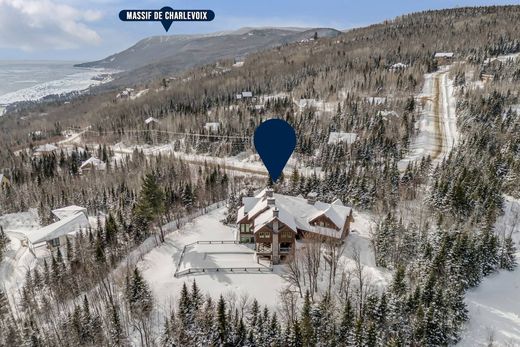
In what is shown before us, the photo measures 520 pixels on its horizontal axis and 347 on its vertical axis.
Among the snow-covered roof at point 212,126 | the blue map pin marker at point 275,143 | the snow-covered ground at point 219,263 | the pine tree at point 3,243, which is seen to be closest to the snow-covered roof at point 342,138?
the snow-covered ground at point 219,263

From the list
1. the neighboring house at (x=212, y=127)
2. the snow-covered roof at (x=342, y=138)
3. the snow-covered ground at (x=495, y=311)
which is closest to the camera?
the snow-covered ground at (x=495, y=311)

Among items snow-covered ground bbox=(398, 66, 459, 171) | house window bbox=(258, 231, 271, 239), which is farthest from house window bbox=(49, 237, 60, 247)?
snow-covered ground bbox=(398, 66, 459, 171)

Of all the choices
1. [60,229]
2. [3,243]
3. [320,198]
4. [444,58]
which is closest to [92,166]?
[3,243]

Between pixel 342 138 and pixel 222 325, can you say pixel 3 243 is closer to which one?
pixel 222 325

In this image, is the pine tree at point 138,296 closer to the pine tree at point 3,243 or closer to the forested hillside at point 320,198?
the forested hillside at point 320,198

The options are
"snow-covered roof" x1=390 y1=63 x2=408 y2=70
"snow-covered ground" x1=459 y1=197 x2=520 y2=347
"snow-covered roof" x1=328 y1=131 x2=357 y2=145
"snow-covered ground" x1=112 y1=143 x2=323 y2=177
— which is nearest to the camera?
"snow-covered ground" x1=459 y1=197 x2=520 y2=347

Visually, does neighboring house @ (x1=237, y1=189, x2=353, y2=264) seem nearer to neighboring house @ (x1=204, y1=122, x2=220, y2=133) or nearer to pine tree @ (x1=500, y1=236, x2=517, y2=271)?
pine tree @ (x1=500, y1=236, x2=517, y2=271)

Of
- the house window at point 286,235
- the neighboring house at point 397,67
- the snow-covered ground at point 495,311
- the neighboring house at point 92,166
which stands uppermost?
the neighboring house at point 397,67

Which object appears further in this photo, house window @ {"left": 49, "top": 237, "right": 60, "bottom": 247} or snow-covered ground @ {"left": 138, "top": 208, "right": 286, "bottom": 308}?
house window @ {"left": 49, "top": 237, "right": 60, "bottom": 247}

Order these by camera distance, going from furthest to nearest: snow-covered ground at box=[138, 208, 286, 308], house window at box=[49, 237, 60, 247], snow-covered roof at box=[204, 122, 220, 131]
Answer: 1. snow-covered roof at box=[204, 122, 220, 131]
2. house window at box=[49, 237, 60, 247]
3. snow-covered ground at box=[138, 208, 286, 308]
